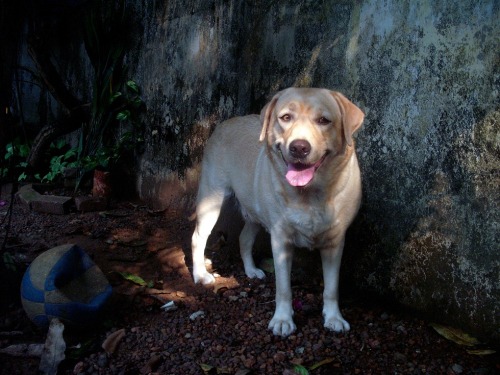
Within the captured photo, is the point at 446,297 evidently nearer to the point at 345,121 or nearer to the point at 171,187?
the point at 345,121

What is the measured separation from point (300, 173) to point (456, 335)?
1.42 metres

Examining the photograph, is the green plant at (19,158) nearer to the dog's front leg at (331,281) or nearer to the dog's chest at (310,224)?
the dog's chest at (310,224)

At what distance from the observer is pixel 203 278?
4.28m

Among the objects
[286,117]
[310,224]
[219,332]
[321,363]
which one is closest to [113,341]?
[219,332]

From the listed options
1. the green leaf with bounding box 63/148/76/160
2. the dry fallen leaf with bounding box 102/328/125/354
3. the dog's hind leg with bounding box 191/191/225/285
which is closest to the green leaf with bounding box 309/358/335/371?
the dry fallen leaf with bounding box 102/328/125/354

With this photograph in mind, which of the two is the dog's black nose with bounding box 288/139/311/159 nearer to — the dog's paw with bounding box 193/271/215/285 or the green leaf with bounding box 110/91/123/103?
the dog's paw with bounding box 193/271/215/285

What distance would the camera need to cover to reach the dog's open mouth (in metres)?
3.15

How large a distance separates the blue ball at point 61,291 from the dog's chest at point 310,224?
1.30 metres

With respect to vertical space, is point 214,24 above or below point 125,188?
above

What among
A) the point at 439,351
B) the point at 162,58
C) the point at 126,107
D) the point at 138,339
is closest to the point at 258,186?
the point at 138,339

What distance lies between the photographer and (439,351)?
3.21m

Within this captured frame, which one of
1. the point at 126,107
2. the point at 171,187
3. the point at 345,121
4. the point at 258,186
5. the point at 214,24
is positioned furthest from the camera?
the point at 126,107

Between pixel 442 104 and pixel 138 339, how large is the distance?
94.3 inches

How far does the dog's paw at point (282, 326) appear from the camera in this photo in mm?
3414
